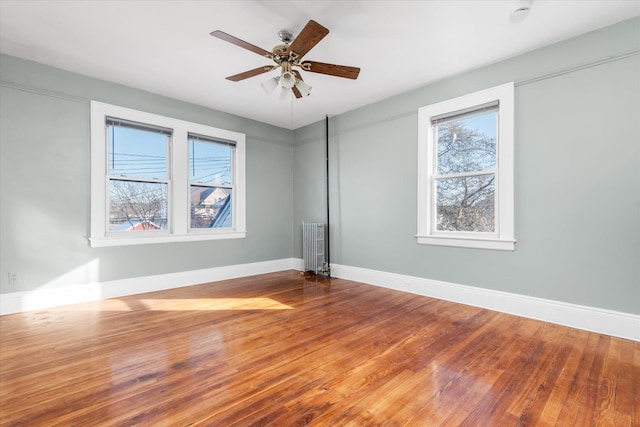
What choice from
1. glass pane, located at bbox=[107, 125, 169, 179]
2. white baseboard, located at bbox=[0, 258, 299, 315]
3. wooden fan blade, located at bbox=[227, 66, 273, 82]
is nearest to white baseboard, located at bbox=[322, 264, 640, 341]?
white baseboard, located at bbox=[0, 258, 299, 315]

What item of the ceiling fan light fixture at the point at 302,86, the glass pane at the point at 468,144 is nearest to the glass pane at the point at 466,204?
the glass pane at the point at 468,144

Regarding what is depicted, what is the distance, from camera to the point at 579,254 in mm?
2639

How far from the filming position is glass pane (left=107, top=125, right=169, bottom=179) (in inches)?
146

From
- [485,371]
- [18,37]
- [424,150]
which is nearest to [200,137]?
[18,37]

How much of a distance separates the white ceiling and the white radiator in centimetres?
234

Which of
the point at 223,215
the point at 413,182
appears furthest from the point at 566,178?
the point at 223,215

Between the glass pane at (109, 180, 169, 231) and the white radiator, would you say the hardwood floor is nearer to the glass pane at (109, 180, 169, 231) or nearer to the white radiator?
the glass pane at (109, 180, 169, 231)

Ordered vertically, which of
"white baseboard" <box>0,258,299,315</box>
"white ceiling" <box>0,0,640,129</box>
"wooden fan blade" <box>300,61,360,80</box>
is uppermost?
"white ceiling" <box>0,0,640,129</box>

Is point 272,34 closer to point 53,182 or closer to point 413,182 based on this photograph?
point 413,182

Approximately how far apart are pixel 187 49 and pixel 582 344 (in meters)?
4.50

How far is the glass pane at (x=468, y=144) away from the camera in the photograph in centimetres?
328

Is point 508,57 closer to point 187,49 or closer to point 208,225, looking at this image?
point 187,49

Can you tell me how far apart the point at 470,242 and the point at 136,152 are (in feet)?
14.7

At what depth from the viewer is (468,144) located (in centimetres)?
345
